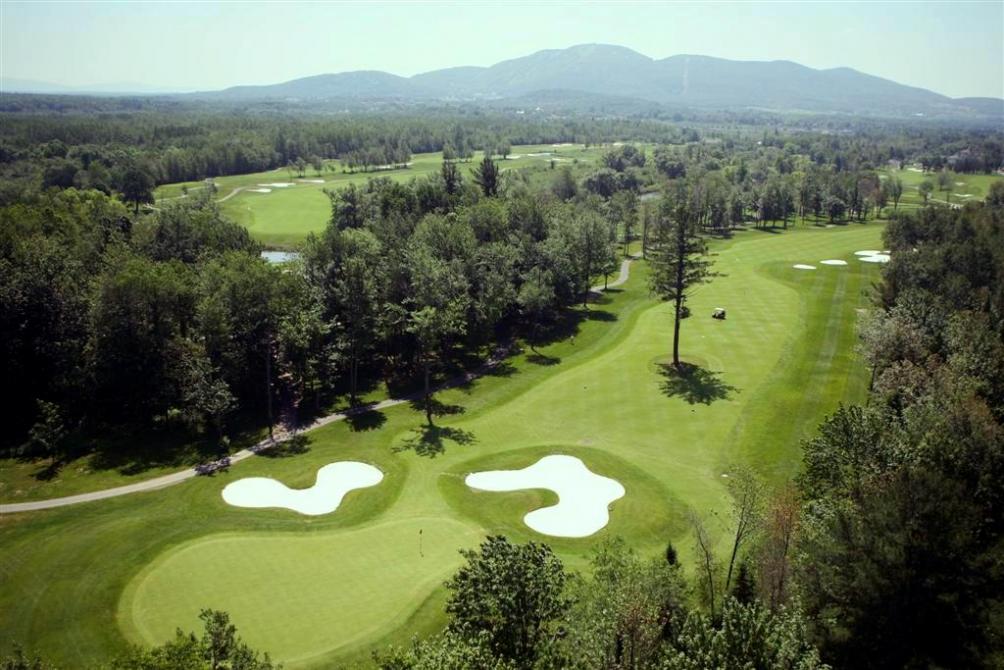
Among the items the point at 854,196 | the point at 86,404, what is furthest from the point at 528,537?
the point at 854,196

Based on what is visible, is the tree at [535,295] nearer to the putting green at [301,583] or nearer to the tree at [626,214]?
the putting green at [301,583]

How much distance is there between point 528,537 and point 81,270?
185ft

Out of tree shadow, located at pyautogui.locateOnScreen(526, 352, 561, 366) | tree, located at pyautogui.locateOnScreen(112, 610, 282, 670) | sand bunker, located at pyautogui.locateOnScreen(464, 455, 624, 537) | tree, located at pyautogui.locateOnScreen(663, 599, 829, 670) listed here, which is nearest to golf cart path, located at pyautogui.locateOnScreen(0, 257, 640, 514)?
tree shadow, located at pyautogui.locateOnScreen(526, 352, 561, 366)

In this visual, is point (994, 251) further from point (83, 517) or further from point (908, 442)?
point (83, 517)

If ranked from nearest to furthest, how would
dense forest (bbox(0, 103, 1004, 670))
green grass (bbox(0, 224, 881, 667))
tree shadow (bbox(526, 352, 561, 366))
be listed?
dense forest (bbox(0, 103, 1004, 670)) < green grass (bbox(0, 224, 881, 667)) < tree shadow (bbox(526, 352, 561, 366))

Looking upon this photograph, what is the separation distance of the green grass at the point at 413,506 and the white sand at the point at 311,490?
Answer: 1013mm

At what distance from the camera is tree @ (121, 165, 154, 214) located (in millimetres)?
147125

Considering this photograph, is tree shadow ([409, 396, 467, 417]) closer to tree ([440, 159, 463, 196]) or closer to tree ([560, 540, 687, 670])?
tree ([560, 540, 687, 670])

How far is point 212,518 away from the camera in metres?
41.8

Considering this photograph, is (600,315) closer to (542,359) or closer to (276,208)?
(542,359)

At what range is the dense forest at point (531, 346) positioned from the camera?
24.0m

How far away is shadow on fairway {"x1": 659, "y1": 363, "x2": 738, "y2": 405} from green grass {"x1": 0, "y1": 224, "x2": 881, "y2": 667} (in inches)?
11.4

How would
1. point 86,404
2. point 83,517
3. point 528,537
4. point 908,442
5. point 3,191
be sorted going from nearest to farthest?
point 908,442
point 528,537
point 83,517
point 86,404
point 3,191

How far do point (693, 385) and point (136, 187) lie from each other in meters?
142
